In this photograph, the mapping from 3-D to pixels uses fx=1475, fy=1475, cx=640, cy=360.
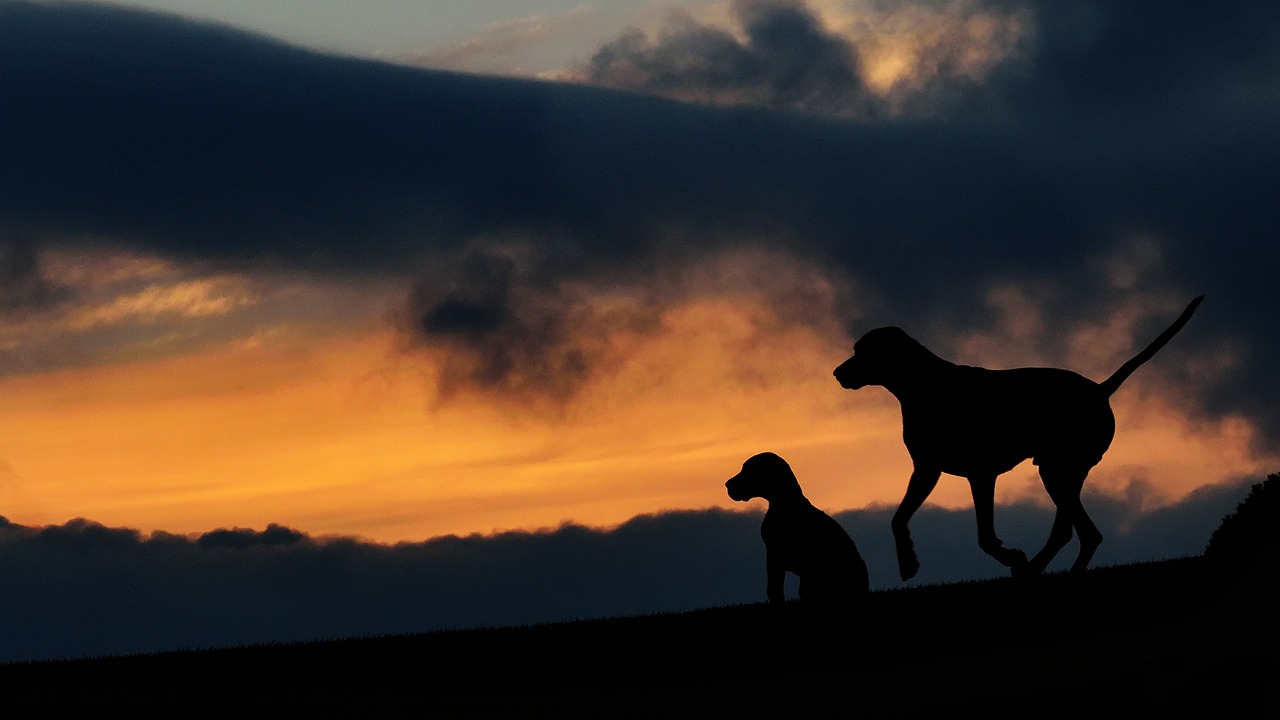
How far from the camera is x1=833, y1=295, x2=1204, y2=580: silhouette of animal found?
15016 millimetres

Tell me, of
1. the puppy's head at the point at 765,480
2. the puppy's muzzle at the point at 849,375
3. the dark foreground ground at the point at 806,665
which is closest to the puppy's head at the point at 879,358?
the puppy's muzzle at the point at 849,375

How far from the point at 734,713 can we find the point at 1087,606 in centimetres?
417

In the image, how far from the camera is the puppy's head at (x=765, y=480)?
14094 millimetres

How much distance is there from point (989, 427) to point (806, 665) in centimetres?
403

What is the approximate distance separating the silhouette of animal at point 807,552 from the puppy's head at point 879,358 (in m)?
1.78

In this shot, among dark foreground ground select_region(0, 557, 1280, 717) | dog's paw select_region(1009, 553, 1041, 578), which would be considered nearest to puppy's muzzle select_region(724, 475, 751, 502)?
dark foreground ground select_region(0, 557, 1280, 717)

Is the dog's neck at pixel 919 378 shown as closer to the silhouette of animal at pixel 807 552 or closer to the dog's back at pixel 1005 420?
the dog's back at pixel 1005 420

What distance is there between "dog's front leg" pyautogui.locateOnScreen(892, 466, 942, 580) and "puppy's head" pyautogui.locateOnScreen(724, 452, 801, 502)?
1388mm

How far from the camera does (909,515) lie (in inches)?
589

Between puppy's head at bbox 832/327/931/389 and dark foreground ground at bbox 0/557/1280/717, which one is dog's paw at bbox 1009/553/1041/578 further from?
puppy's head at bbox 832/327/931/389

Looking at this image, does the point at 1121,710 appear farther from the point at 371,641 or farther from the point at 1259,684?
the point at 371,641

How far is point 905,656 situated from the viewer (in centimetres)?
1202

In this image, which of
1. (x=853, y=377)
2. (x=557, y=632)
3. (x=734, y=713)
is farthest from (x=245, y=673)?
(x=853, y=377)

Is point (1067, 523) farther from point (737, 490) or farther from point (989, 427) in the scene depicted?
point (737, 490)
